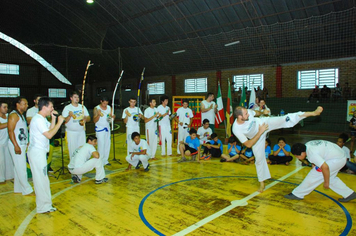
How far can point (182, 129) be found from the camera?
33.2 ft

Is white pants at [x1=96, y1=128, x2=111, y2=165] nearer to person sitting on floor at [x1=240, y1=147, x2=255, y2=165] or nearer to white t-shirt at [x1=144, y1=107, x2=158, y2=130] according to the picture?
white t-shirt at [x1=144, y1=107, x2=158, y2=130]

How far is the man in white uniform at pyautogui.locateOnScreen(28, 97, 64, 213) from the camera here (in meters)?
4.66

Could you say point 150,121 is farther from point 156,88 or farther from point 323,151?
point 156,88

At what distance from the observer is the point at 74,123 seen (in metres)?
7.36

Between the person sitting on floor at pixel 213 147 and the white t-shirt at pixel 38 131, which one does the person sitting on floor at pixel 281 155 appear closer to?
the person sitting on floor at pixel 213 147

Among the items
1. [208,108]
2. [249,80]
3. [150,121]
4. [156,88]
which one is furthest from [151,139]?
[156,88]

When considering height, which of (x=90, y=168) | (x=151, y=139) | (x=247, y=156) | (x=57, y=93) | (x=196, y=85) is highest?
(x=196, y=85)

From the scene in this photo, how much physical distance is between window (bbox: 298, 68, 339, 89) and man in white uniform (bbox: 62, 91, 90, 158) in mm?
17830

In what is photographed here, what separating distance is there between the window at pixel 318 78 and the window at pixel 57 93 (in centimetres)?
2500

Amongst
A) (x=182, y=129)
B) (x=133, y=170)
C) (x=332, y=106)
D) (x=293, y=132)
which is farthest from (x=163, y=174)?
Result: (x=332, y=106)

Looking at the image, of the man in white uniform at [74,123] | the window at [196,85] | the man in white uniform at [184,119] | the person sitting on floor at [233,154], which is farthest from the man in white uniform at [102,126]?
the window at [196,85]

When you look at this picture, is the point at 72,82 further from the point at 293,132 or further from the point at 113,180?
the point at 113,180

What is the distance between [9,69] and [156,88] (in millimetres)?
15024

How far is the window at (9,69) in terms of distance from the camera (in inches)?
1049
